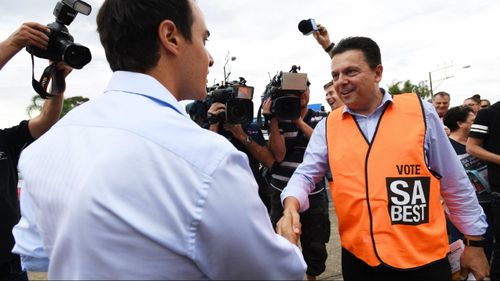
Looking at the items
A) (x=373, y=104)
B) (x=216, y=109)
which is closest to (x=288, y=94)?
(x=216, y=109)

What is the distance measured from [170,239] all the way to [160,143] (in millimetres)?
185

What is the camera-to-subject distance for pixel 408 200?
184 cm

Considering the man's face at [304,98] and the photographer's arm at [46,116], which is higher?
the man's face at [304,98]

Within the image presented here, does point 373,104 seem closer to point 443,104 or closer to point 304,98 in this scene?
point 304,98

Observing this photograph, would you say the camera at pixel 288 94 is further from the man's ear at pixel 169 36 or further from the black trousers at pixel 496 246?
the man's ear at pixel 169 36

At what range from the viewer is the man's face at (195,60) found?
3.50 ft

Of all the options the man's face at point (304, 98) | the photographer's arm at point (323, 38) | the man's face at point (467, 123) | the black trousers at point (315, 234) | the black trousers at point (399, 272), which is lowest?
the black trousers at point (315, 234)

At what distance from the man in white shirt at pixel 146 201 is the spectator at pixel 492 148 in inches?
118

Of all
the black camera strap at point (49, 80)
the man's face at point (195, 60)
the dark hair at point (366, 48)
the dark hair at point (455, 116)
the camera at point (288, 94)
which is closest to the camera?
the man's face at point (195, 60)

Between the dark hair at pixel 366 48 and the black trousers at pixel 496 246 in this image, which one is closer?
the dark hair at pixel 366 48

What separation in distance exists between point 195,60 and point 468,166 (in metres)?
3.60

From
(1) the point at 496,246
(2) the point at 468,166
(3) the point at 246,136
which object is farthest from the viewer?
(2) the point at 468,166

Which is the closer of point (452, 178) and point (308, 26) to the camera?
point (452, 178)

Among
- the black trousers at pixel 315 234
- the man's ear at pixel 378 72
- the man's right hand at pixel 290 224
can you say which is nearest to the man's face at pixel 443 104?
the black trousers at pixel 315 234
